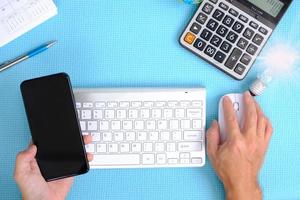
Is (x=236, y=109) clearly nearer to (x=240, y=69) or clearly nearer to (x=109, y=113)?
(x=240, y=69)

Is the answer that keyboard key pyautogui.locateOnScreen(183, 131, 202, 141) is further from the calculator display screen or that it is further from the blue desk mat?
the calculator display screen

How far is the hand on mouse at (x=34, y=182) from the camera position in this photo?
0.65 metres

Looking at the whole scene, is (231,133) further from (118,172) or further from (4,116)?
(4,116)

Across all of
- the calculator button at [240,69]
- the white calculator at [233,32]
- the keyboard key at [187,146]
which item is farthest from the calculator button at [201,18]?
the keyboard key at [187,146]

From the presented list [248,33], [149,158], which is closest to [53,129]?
[149,158]

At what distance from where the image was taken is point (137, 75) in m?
0.74

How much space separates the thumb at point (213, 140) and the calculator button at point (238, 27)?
0.59 ft

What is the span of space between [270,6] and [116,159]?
0.40 m

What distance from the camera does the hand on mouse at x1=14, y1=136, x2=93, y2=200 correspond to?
2.13 ft

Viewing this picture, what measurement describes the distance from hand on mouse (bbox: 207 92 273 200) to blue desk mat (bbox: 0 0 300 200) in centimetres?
3

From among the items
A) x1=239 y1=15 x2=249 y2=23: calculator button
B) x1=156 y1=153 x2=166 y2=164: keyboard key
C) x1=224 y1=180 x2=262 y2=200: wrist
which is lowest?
x1=156 y1=153 x2=166 y2=164: keyboard key

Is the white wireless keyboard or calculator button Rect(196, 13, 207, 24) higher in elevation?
calculator button Rect(196, 13, 207, 24)

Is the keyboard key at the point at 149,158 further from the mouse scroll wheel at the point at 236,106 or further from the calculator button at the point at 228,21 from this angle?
the calculator button at the point at 228,21

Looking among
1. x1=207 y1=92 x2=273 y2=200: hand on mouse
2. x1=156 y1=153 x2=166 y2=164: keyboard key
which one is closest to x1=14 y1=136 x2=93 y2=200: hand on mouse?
x1=156 y1=153 x2=166 y2=164: keyboard key
